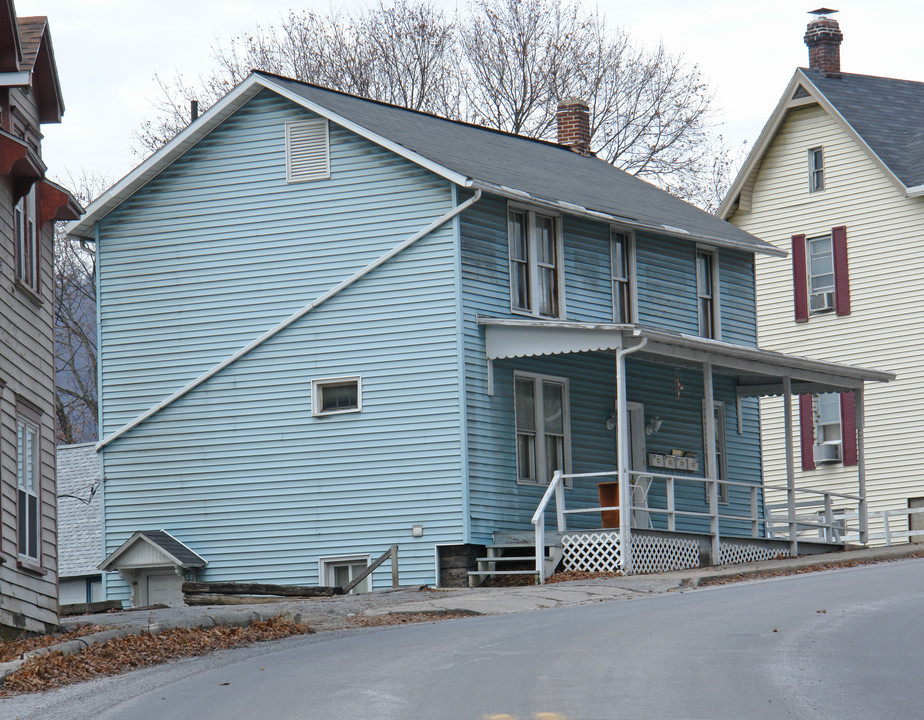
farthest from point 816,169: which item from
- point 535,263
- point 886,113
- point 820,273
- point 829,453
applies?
point 535,263

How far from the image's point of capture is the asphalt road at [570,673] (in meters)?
9.53

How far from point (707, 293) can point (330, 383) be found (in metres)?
8.95

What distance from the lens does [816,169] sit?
35.6 m

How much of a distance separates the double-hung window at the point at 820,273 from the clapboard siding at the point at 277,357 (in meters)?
14.0

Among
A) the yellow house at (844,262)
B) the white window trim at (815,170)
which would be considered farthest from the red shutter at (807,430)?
the white window trim at (815,170)

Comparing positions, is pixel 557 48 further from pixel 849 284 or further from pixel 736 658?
pixel 736 658

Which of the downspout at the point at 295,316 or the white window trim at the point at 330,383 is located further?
the white window trim at the point at 330,383

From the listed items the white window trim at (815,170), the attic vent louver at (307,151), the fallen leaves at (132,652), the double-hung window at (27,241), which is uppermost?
the white window trim at (815,170)

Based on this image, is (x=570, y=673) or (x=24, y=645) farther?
(x=24, y=645)

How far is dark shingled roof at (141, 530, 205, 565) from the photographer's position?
24781 millimetres

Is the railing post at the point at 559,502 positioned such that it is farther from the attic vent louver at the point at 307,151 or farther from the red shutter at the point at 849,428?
the red shutter at the point at 849,428

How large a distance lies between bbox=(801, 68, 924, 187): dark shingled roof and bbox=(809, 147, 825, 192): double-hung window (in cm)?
118

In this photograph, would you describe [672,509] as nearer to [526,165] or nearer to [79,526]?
[526,165]

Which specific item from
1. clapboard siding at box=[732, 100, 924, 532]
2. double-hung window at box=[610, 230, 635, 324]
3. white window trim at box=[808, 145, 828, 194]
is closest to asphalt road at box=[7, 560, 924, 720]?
double-hung window at box=[610, 230, 635, 324]
